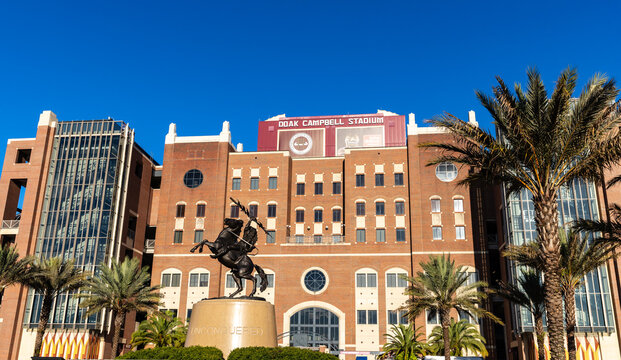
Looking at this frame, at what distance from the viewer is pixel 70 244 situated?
58625 mm

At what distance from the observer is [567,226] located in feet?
161

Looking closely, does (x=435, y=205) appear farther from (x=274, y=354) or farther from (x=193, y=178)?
(x=274, y=354)

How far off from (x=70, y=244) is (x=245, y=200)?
740 inches

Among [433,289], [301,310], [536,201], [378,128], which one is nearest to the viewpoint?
[536,201]

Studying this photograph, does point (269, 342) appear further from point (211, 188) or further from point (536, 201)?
A: point (211, 188)

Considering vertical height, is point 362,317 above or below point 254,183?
below

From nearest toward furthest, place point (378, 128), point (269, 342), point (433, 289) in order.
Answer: point (269, 342), point (433, 289), point (378, 128)

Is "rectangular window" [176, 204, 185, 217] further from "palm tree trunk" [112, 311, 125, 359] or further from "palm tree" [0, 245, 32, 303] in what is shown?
"palm tree" [0, 245, 32, 303]

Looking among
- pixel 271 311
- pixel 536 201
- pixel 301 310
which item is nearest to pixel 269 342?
pixel 271 311

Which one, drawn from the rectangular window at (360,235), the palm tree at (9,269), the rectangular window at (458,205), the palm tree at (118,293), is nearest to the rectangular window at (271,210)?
the rectangular window at (360,235)

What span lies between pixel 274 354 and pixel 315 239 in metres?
43.9

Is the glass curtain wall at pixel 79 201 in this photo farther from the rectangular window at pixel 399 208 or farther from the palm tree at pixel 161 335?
the rectangular window at pixel 399 208

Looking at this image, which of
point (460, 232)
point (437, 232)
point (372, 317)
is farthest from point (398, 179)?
point (372, 317)

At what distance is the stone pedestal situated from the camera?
22.1 metres
